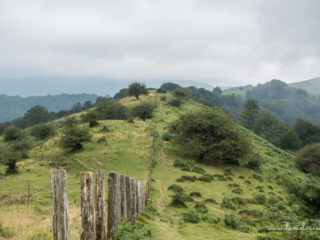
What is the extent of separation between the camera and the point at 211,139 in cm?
3584

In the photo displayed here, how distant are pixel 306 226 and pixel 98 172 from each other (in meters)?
6.18

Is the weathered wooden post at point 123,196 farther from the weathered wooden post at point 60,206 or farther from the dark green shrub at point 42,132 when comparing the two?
the dark green shrub at point 42,132

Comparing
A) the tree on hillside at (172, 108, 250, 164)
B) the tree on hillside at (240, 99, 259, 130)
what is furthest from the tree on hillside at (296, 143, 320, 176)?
the tree on hillside at (240, 99, 259, 130)

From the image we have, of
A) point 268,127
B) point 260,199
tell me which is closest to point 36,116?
point 268,127

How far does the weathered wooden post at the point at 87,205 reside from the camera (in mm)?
5367

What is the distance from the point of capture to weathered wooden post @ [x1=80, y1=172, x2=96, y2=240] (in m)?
5.37

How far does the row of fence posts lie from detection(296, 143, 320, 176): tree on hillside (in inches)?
1976

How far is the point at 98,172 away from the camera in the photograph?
5.97 metres

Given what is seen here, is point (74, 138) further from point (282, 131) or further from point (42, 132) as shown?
point (282, 131)

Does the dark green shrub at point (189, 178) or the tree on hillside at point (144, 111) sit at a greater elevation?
the tree on hillside at point (144, 111)

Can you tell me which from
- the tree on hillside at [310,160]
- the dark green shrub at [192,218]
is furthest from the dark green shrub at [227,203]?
the tree on hillside at [310,160]

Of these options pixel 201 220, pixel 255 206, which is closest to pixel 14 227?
pixel 201 220

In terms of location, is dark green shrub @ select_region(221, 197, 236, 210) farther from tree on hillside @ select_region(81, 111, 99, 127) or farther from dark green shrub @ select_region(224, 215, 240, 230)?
tree on hillside @ select_region(81, 111, 99, 127)

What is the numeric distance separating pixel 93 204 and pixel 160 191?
15.3 m
